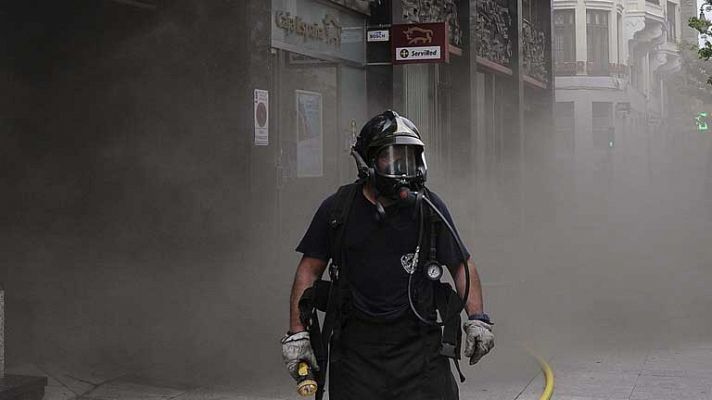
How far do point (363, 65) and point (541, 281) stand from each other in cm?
326

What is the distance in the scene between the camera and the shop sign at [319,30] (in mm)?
9258

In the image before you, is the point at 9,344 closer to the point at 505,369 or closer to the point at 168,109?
the point at 168,109

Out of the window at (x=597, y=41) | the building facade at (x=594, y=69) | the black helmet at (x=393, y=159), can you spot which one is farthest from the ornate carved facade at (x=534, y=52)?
the window at (x=597, y=41)

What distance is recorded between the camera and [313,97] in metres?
9.80

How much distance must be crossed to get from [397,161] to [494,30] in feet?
42.3

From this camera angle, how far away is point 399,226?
3.42 m

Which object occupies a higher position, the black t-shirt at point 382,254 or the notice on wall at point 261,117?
the notice on wall at point 261,117

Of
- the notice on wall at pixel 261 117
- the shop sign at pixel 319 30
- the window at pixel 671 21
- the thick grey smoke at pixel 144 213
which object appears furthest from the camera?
the window at pixel 671 21

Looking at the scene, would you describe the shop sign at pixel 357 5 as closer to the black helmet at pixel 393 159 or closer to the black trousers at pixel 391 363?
the black helmet at pixel 393 159

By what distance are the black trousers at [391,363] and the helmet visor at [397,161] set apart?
19.5 inches

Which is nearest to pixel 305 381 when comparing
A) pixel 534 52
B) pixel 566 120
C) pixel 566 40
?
pixel 534 52

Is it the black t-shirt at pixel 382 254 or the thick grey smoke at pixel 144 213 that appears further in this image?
the thick grey smoke at pixel 144 213

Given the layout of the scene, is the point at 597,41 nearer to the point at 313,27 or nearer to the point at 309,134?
the point at 313,27

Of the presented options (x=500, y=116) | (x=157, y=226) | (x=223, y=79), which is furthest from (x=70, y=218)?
(x=500, y=116)
